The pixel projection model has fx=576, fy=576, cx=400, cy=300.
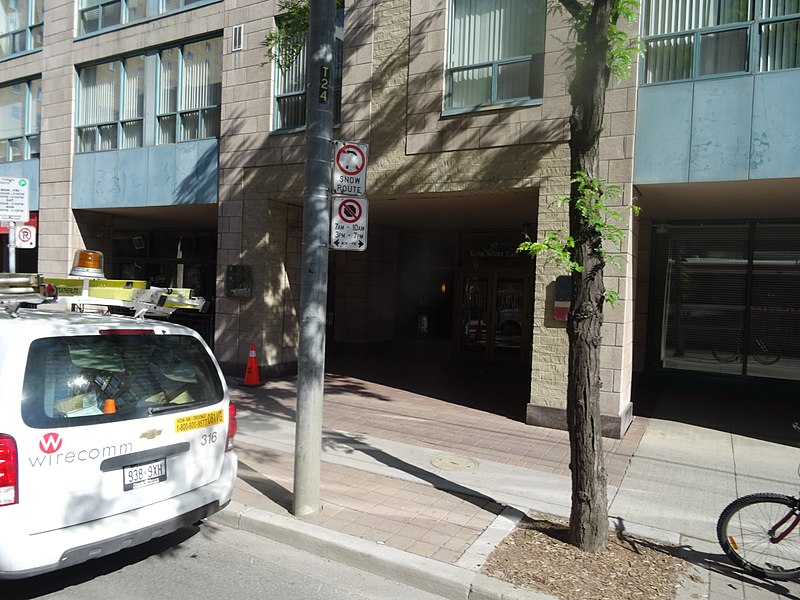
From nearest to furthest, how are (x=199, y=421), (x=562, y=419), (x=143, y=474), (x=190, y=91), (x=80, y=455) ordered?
(x=80, y=455) < (x=143, y=474) < (x=199, y=421) < (x=562, y=419) < (x=190, y=91)

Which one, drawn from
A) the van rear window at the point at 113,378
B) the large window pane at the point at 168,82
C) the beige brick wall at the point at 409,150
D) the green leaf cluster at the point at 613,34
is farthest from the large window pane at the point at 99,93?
the green leaf cluster at the point at 613,34

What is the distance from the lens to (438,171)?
29.4 feet

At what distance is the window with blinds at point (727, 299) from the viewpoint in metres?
10.1

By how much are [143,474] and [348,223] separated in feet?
8.40

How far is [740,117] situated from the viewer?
286 inches

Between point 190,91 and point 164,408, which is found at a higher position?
point 190,91

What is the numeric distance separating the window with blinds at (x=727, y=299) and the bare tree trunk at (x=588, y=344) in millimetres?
7659

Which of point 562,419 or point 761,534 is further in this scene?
point 562,419

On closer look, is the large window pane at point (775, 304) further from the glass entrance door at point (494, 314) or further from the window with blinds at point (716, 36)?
the glass entrance door at point (494, 314)

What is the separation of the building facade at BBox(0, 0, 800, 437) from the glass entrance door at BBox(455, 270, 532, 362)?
0.19 ft

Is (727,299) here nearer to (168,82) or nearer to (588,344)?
(588,344)

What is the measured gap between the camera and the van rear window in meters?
3.39

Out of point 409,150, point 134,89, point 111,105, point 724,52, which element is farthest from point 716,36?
point 111,105

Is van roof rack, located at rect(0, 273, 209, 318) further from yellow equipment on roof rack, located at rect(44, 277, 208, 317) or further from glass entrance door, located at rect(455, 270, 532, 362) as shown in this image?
glass entrance door, located at rect(455, 270, 532, 362)
